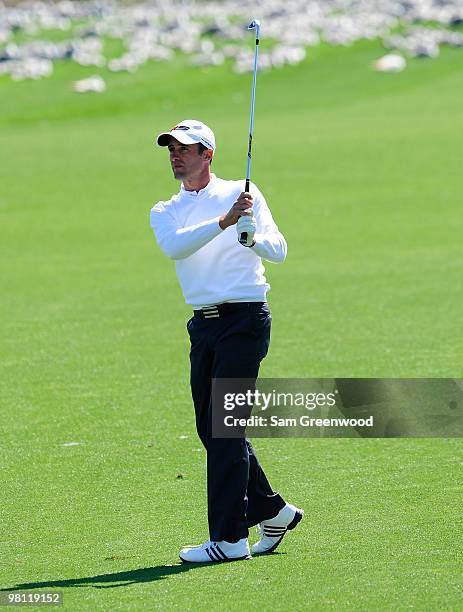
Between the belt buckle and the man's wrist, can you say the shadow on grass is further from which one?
the man's wrist

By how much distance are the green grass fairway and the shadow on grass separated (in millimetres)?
21

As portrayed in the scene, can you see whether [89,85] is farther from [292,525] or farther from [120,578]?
[120,578]

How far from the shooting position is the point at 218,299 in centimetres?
796

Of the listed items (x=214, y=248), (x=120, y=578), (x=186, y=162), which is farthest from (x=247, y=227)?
(x=120, y=578)

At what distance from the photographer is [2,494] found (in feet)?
31.8

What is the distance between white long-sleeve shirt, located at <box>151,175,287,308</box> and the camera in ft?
25.9

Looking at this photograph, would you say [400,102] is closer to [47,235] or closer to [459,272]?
[47,235]

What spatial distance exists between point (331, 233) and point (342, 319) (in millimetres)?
7985

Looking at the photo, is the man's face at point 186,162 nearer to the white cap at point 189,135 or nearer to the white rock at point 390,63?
the white cap at point 189,135

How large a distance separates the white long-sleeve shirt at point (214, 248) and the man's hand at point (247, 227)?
0.14m

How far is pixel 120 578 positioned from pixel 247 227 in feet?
6.32

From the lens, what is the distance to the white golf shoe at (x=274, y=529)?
832 centimetres

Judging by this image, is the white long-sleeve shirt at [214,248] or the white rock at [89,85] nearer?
the white long-sleeve shirt at [214,248]

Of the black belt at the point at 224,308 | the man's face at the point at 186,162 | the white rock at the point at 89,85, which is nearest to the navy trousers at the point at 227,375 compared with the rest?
the black belt at the point at 224,308
